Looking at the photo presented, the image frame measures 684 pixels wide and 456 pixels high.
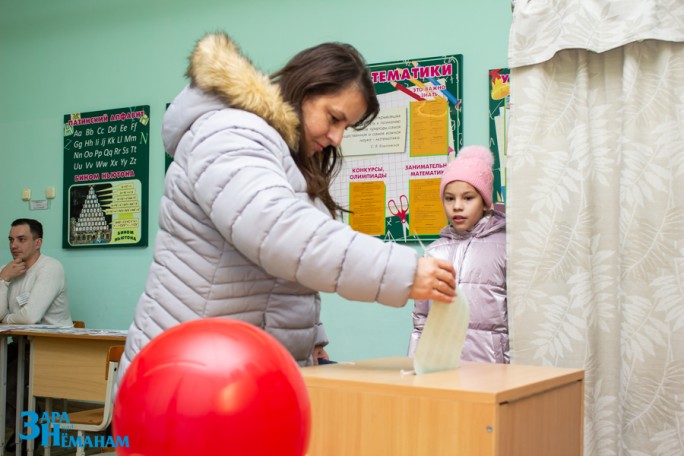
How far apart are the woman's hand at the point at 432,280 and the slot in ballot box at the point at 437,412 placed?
0.14 meters

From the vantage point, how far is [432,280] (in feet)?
4.16

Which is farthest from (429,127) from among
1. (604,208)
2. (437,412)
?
(437,412)

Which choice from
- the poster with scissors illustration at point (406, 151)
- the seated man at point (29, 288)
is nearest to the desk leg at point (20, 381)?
the seated man at point (29, 288)

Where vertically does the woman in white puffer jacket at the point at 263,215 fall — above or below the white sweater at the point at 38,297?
above

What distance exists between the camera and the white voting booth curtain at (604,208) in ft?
6.80

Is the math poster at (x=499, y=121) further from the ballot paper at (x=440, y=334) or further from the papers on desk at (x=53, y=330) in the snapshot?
the ballot paper at (x=440, y=334)

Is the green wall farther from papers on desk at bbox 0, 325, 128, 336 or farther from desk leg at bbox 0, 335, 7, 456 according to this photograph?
desk leg at bbox 0, 335, 7, 456

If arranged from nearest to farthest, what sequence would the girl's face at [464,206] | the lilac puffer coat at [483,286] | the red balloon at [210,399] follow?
the red balloon at [210,399] → the lilac puffer coat at [483,286] → the girl's face at [464,206]

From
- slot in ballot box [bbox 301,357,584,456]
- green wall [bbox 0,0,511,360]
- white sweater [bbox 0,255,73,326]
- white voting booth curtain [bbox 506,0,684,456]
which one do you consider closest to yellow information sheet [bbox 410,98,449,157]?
green wall [bbox 0,0,511,360]

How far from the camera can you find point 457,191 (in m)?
2.76

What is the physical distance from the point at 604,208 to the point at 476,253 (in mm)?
546

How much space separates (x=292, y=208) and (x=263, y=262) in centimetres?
10

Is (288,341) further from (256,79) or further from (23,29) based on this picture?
(23,29)

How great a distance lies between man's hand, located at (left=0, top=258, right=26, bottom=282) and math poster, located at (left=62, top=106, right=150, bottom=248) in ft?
1.09
